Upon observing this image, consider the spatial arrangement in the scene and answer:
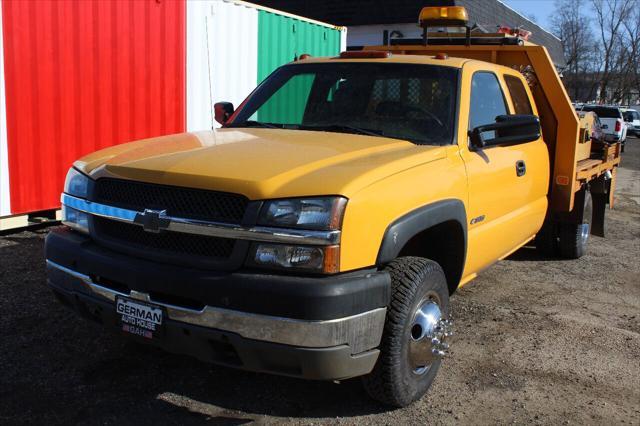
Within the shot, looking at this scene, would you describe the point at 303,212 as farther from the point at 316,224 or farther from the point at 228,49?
the point at 228,49

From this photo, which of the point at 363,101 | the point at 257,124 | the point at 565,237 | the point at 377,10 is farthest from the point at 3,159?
the point at 377,10

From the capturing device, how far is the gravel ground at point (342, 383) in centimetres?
346

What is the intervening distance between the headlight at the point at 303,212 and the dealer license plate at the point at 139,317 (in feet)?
2.27

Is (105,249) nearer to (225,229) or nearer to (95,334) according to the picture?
(225,229)

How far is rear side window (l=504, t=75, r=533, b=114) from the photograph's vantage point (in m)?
5.00

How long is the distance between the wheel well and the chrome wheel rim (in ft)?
1.44

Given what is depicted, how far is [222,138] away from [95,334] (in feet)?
5.42

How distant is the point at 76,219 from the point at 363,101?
1.95 m

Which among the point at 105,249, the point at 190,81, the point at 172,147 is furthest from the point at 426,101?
the point at 190,81

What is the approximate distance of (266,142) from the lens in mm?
3740

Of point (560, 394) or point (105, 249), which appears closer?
point (105, 249)

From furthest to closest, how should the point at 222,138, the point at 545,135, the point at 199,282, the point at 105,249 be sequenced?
the point at 545,135
the point at 222,138
the point at 105,249
the point at 199,282

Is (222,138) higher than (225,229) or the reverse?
higher

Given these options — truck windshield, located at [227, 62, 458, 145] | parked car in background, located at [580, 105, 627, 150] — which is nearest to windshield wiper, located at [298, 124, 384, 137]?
truck windshield, located at [227, 62, 458, 145]
